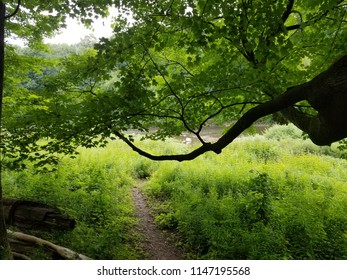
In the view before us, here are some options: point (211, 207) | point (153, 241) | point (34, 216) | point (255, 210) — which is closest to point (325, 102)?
point (255, 210)

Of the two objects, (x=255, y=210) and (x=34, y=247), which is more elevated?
(x=255, y=210)

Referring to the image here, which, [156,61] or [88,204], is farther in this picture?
[88,204]

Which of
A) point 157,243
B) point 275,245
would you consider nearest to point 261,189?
point 275,245

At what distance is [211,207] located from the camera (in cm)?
802

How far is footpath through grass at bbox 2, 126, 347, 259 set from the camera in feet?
20.1

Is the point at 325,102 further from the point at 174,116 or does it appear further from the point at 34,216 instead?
the point at 34,216

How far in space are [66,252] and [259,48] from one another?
4996 mm

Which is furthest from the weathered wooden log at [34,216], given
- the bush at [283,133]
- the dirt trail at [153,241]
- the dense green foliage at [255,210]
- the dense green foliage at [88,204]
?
the bush at [283,133]

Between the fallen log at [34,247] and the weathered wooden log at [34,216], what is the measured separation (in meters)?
0.69

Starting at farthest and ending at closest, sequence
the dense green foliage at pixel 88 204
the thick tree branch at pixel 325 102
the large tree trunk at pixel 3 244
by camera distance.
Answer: the dense green foliage at pixel 88 204, the large tree trunk at pixel 3 244, the thick tree branch at pixel 325 102

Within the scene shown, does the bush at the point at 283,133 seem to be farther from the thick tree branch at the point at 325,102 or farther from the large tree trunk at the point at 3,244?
the large tree trunk at the point at 3,244

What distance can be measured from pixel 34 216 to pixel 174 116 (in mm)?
3986

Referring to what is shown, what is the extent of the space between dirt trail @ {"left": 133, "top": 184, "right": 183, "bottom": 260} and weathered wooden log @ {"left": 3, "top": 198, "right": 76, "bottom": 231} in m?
1.95

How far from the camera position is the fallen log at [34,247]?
17.8ft
